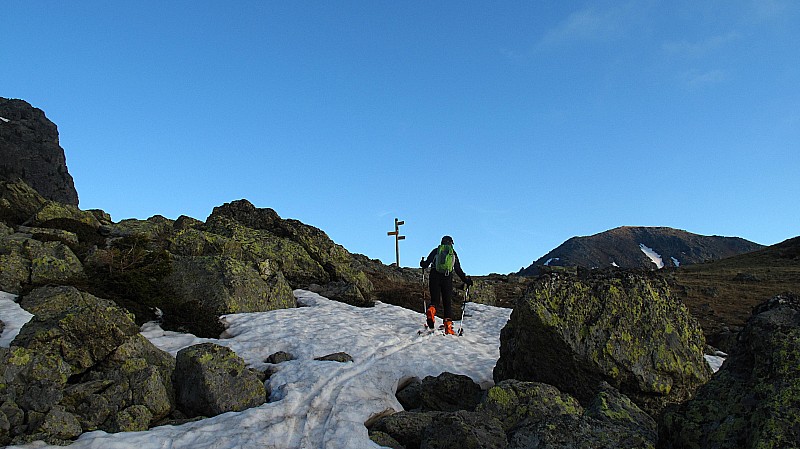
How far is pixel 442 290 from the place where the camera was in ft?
69.8

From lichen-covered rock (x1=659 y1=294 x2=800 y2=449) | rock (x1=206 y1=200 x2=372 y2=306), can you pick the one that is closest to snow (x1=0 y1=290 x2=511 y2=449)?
rock (x1=206 y1=200 x2=372 y2=306)

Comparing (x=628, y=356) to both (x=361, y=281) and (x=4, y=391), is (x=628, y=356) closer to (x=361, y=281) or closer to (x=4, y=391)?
(x=4, y=391)

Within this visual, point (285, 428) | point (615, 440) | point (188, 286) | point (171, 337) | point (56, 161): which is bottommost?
point (285, 428)

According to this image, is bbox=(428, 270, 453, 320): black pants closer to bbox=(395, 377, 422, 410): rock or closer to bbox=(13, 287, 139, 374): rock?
bbox=(395, 377, 422, 410): rock

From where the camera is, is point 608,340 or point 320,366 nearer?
point 608,340

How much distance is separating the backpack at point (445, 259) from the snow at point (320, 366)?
258 cm

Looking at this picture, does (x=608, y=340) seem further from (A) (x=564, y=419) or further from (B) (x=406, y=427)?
(A) (x=564, y=419)

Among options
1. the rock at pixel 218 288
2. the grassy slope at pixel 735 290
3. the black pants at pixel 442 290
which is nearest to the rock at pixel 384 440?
the rock at pixel 218 288

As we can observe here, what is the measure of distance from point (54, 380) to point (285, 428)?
454 cm

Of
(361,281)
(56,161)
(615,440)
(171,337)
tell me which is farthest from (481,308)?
(56,161)

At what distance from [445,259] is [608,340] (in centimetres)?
1016

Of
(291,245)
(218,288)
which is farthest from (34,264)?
(291,245)

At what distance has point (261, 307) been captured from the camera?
2014 cm

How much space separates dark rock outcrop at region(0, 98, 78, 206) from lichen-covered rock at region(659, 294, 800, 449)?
415 feet
